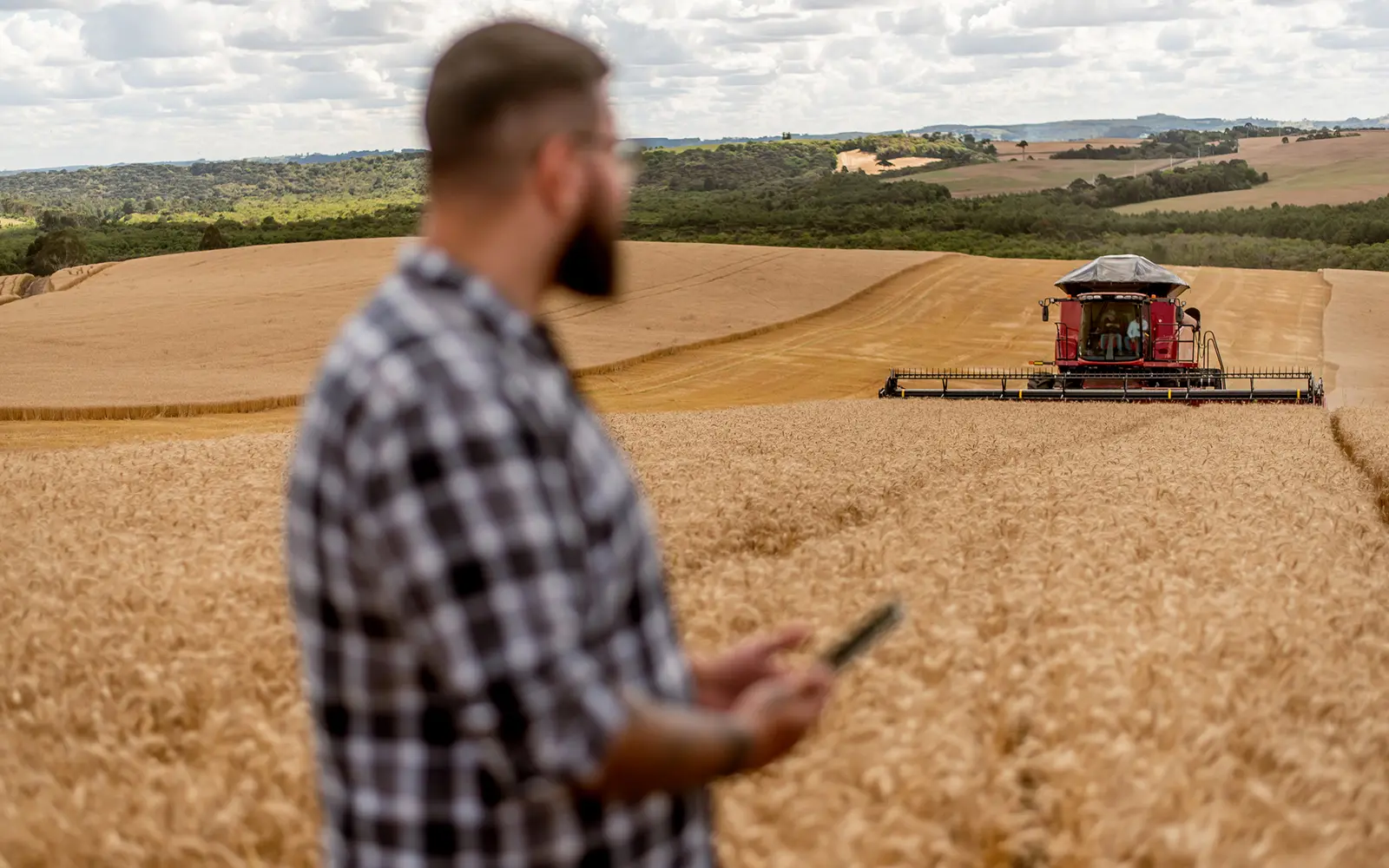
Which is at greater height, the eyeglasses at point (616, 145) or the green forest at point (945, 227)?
the eyeglasses at point (616, 145)

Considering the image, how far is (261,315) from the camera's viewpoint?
50.6 m

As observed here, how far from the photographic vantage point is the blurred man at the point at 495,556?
1987mm

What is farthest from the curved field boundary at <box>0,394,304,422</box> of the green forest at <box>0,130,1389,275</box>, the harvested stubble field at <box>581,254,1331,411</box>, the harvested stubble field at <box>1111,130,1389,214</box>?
the harvested stubble field at <box>1111,130,1389,214</box>

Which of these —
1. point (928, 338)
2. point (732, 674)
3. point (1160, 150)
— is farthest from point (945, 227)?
point (732, 674)

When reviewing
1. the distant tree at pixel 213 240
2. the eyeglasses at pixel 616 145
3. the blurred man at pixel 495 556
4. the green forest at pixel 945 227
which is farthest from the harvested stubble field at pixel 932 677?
the distant tree at pixel 213 240

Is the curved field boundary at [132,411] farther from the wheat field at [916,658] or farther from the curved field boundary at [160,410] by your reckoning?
the wheat field at [916,658]

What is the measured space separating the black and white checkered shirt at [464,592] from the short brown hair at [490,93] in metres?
0.18

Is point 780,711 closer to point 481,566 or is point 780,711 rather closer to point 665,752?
point 665,752

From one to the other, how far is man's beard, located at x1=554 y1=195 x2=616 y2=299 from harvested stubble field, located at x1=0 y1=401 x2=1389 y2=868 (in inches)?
75.1

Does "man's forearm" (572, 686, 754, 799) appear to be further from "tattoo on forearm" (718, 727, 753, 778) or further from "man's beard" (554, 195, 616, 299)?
"man's beard" (554, 195, 616, 299)

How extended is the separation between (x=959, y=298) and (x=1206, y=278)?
14.0 m

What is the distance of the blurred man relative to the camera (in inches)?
78.2

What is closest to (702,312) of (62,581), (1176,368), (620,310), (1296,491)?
(620,310)

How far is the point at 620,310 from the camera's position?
56406 millimetres
